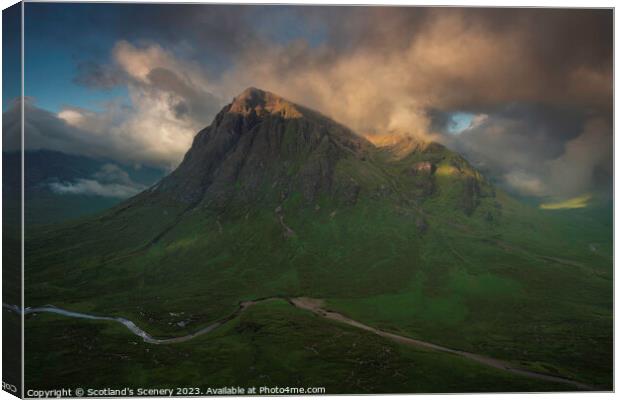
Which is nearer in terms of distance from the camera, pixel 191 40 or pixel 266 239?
pixel 191 40

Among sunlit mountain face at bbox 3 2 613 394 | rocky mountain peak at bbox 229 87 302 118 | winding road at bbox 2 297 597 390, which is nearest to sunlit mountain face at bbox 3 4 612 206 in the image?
sunlit mountain face at bbox 3 2 613 394

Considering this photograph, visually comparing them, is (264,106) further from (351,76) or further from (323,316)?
(323,316)

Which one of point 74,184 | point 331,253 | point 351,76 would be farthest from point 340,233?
point 74,184

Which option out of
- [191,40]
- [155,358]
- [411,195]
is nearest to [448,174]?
[411,195]

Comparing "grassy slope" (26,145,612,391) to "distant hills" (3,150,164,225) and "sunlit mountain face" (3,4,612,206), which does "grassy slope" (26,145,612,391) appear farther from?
"sunlit mountain face" (3,4,612,206)

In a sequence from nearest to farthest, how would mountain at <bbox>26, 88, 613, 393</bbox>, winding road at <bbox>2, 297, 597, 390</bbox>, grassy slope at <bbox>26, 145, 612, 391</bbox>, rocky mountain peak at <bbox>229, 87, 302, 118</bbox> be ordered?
winding road at <bbox>2, 297, 597, 390</bbox>
mountain at <bbox>26, 88, 613, 393</bbox>
grassy slope at <bbox>26, 145, 612, 391</bbox>
rocky mountain peak at <bbox>229, 87, 302, 118</bbox>

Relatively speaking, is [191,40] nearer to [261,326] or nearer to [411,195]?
[261,326]

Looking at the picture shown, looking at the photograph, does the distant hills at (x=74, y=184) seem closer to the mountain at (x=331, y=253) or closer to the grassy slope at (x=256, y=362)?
the mountain at (x=331, y=253)
